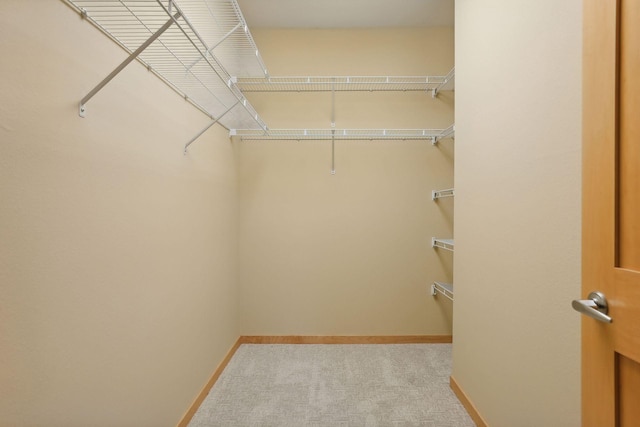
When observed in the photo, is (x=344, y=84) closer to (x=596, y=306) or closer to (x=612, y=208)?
(x=612, y=208)

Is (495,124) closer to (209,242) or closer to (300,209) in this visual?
(300,209)

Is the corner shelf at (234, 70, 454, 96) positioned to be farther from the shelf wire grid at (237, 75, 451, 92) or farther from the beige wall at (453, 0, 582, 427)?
the beige wall at (453, 0, 582, 427)

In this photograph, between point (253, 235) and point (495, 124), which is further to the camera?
point (253, 235)

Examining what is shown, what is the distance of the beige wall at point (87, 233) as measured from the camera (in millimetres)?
752

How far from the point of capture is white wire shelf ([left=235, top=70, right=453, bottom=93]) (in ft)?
8.19

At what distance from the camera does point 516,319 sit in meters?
1.26

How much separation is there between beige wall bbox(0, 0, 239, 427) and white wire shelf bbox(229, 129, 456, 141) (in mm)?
866

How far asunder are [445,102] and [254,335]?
2.64m

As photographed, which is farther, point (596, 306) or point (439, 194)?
point (439, 194)

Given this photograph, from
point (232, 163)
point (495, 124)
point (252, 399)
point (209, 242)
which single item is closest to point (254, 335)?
point (252, 399)

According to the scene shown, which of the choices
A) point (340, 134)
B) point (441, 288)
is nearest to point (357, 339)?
point (441, 288)

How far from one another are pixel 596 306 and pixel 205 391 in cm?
199

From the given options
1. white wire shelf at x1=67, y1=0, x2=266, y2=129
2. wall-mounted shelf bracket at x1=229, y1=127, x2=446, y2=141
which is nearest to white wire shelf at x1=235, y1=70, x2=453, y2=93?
wall-mounted shelf bracket at x1=229, y1=127, x2=446, y2=141

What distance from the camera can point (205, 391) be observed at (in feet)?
6.08
